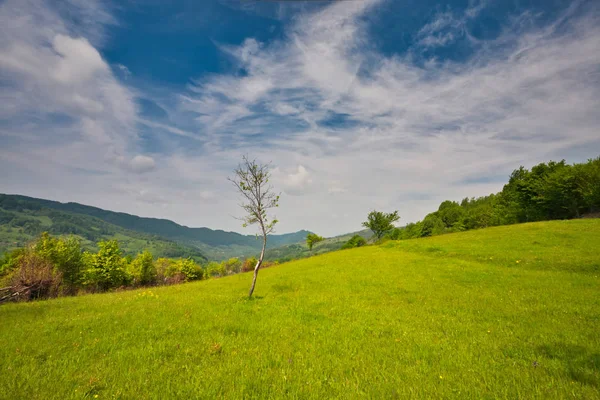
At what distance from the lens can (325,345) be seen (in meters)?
9.03

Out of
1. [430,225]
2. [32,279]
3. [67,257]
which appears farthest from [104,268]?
[430,225]

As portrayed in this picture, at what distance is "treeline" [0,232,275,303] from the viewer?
24719 mm

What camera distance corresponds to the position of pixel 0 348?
8.24m

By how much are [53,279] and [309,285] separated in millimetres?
28502

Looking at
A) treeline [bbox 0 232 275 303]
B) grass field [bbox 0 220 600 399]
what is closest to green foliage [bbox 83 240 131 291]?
treeline [bbox 0 232 275 303]

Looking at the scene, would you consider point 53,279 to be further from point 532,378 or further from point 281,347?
point 532,378

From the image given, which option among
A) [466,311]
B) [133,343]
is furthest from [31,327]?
[466,311]

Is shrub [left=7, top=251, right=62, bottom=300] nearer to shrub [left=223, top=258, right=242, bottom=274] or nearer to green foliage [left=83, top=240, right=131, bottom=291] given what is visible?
green foliage [left=83, top=240, right=131, bottom=291]

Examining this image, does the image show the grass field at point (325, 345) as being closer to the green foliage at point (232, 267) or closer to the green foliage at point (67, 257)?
the green foliage at point (67, 257)

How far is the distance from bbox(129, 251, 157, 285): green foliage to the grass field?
2322 inches

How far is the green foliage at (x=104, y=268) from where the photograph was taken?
160ft

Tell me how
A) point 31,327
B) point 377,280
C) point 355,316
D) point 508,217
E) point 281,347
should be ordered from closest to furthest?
point 281,347, point 31,327, point 355,316, point 377,280, point 508,217

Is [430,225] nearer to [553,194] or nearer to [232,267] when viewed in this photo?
[553,194]

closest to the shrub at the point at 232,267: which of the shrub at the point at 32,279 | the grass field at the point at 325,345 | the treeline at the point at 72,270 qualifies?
the treeline at the point at 72,270
